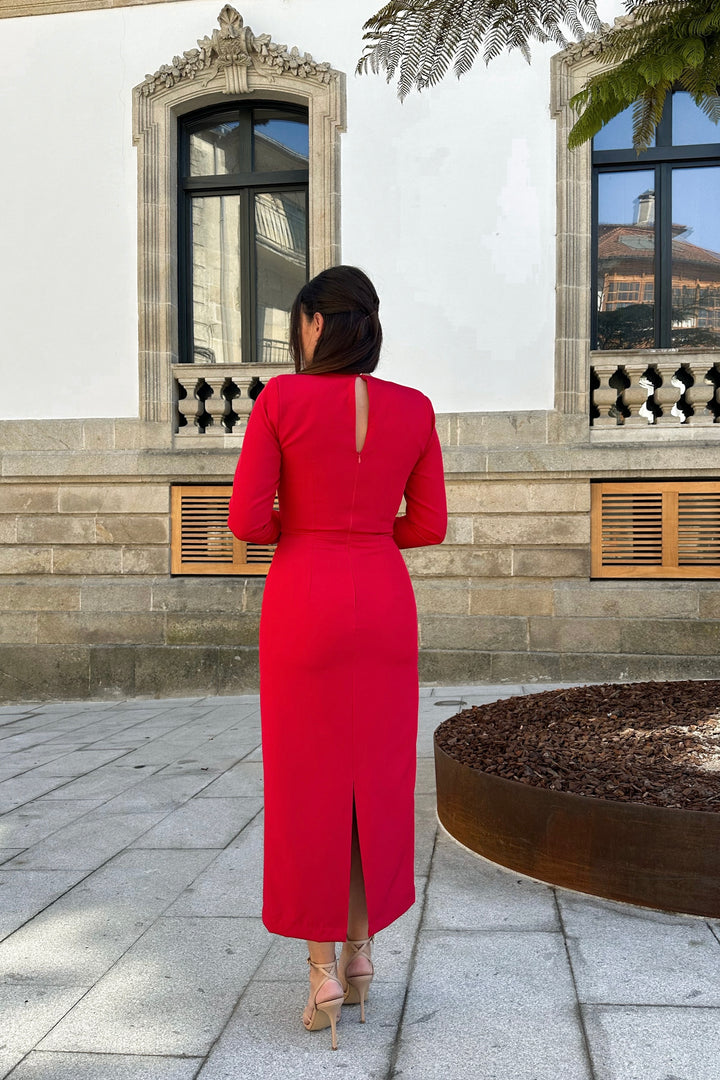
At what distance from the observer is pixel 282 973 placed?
3.15 metres

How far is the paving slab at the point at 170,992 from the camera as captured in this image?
8.86 ft

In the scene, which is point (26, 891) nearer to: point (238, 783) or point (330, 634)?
point (238, 783)

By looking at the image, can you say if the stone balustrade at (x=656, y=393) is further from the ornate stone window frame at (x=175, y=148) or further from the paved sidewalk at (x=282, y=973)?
the paved sidewalk at (x=282, y=973)

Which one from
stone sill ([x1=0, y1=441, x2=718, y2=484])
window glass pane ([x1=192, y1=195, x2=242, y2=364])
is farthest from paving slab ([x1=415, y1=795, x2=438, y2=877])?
window glass pane ([x1=192, y1=195, x2=242, y2=364])

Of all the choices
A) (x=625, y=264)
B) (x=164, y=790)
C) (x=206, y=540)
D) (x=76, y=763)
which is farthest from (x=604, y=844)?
(x=625, y=264)

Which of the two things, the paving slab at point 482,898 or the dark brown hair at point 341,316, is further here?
the paving slab at point 482,898

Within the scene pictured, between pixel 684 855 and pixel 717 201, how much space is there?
774cm

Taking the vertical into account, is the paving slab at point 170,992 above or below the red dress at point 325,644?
below

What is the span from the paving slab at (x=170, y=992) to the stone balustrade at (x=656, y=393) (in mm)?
6616

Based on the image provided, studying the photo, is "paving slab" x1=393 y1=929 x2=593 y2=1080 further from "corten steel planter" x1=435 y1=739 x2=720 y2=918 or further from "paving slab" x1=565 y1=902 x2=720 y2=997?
"corten steel planter" x1=435 y1=739 x2=720 y2=918

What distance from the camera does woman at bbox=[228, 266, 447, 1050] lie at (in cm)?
267

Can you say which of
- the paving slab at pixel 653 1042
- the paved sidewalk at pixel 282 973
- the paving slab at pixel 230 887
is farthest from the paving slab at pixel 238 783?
the paving slab at pixel 653 1042

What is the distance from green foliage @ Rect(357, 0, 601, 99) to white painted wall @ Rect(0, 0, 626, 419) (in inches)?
166

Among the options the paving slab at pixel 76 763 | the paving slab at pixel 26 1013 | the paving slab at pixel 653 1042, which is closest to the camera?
the paving slab at pixel 653 1042
